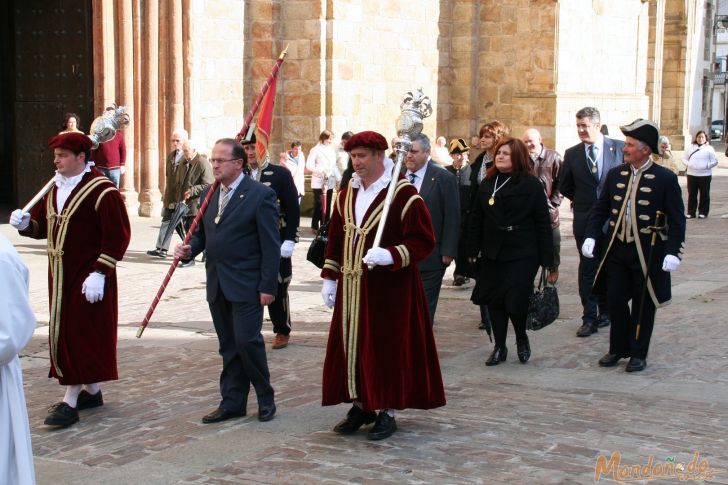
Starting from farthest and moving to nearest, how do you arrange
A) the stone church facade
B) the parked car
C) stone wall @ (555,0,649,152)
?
the parked car < stone wall @ (555,0,649,152) < the stone church facade

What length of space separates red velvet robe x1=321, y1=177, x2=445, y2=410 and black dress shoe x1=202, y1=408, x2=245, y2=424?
0.73 meters

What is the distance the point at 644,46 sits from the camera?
25.0 meters

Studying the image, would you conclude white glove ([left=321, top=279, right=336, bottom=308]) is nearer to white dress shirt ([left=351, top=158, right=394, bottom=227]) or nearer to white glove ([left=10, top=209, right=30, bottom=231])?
white dress shirt ([left=351, top=158, right=394, bottom=227])

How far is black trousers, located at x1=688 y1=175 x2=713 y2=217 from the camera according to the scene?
21.5m

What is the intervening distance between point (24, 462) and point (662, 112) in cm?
3597

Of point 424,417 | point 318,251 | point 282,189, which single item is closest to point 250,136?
point 282,189

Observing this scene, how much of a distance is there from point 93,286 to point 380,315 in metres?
1.71

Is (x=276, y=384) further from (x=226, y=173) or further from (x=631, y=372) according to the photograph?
(x=631, y=372)

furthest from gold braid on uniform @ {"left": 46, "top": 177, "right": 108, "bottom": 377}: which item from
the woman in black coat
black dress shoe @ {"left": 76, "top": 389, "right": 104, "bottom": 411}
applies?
the woman in black coat

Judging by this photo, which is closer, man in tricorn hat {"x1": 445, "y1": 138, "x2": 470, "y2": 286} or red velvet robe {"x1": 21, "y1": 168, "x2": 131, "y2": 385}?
red velvet robe {"x1": 21, "y1": 168, "x2": 131, "y2": 385}

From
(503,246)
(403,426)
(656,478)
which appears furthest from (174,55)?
(656,478)

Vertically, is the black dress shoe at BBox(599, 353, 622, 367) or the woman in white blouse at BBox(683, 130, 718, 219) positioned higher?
the woman in white blouse at BBox(683, 130, 718, 219)

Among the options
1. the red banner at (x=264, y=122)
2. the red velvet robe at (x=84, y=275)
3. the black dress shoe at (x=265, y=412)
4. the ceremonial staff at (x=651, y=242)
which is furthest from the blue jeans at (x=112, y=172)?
the black dress shoe at (x=265, y=412)

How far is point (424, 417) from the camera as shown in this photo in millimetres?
7090
